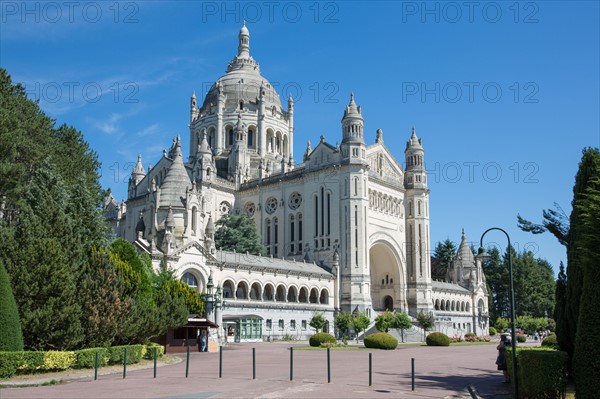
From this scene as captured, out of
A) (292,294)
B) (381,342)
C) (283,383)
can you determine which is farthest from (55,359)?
(292,294)

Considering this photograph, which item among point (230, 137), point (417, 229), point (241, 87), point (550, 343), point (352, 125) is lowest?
point (550, 343)

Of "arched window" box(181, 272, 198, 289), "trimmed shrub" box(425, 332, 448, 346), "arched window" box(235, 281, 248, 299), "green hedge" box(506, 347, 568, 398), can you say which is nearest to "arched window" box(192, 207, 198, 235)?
"arched window" box(181, 272, 198, 289)

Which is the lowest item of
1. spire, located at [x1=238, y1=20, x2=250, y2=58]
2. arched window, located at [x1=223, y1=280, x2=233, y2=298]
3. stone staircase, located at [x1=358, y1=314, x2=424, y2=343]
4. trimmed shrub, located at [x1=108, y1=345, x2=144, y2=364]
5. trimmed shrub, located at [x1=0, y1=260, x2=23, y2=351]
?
stone staircase, located at [x1=358, y1=314, x2=424, y2=343]

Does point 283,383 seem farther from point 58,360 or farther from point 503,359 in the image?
point 58,360

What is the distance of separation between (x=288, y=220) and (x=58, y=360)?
2220 inches

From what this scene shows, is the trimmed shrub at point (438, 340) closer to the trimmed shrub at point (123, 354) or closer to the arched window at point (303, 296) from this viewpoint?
the arched window at point (303, 296)

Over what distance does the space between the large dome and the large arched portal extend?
2935cm

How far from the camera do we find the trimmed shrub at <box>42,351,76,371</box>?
83.9ft

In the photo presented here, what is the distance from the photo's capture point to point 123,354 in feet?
98.8

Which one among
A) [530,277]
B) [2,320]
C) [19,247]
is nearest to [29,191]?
[19,247]

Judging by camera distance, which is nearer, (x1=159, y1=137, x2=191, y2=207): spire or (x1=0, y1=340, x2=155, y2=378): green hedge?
(x1=0, y1=340, x2=155, y2=378): green hedge

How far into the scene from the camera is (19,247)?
27672 mm

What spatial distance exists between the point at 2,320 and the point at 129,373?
5839 mm

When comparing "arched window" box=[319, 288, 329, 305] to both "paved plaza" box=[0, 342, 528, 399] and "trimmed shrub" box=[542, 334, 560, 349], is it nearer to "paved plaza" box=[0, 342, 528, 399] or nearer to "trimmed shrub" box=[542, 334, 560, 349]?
"trimmed shrub" box=[542, 334, 560, 349]
